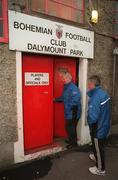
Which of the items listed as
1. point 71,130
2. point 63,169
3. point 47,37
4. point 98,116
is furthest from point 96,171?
point 47,37

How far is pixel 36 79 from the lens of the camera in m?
5.81

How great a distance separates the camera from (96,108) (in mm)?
4723

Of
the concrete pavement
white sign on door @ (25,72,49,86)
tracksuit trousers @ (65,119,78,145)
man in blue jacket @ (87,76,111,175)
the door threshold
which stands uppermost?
white sign on door @ (25,72,49,86)

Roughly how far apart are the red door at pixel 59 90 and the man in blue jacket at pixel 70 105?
27 centimetres

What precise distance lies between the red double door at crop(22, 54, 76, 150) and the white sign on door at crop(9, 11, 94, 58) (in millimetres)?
340

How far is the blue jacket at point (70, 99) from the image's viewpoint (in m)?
6.07

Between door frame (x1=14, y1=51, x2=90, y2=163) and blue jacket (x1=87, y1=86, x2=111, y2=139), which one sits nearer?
blue jacket (x1=87, y1=86, x2=111, y2=139)

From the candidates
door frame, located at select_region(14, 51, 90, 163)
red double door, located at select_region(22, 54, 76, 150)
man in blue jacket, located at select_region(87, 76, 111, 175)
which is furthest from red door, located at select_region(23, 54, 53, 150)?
man in blue jacket, located at select_region(87, 76, 111, 175)

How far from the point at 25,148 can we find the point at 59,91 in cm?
176

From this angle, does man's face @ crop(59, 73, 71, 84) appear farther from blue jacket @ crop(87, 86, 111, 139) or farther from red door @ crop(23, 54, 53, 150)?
blue jacket @ crop(87, 86, 111, 139)

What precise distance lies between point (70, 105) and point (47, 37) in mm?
1678

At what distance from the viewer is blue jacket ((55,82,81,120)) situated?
6070 millimetres

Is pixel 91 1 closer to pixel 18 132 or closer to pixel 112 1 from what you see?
pixel 112 1

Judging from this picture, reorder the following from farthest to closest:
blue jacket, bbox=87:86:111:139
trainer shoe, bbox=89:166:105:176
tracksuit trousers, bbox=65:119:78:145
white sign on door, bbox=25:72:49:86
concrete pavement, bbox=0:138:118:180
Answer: tracksuit trousers, bbox=65:119:78:145
white sign on door, bbox=25:72:49:86
trainer shoe, bbox=89:166:105:176
concrete pavement, bbox=0:138:118:180
blue jacket, bbox=87:86:111:139
